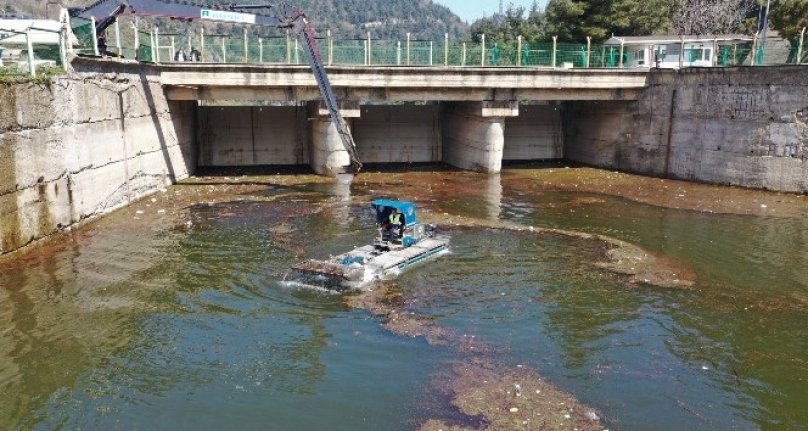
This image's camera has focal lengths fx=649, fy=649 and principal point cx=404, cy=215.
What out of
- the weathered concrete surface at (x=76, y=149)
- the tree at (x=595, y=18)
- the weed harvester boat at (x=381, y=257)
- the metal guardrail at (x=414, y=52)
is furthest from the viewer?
the tree at (x=595, y=18)

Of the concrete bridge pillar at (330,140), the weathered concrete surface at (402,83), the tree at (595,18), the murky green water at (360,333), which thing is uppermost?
the tree at (595,18)

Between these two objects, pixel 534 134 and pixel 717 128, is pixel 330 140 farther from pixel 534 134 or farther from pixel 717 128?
pixel 717 128

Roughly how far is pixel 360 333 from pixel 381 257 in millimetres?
3904

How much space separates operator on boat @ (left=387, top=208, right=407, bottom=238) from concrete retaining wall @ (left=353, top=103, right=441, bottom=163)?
63.8ft

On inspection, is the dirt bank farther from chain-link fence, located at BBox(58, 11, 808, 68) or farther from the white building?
the white building

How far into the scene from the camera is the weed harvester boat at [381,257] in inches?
563

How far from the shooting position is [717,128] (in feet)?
94.9

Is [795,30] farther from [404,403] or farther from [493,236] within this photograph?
[404,403]

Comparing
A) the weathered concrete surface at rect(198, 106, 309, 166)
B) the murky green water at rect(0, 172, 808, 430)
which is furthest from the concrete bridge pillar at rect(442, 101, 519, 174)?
the murky green water at rect(0, 172, 808, 430)

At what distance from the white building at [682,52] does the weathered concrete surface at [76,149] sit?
21823mm

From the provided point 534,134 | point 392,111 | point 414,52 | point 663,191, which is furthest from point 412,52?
point 663,191

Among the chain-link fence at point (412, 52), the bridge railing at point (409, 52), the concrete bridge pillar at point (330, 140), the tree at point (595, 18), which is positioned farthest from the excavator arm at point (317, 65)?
the tree at point (595, 18)

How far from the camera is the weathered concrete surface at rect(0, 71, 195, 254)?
1652 centimetres

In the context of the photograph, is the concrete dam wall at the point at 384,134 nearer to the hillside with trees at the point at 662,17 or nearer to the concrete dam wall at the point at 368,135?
the concrete dam wall at the point at 368,135
